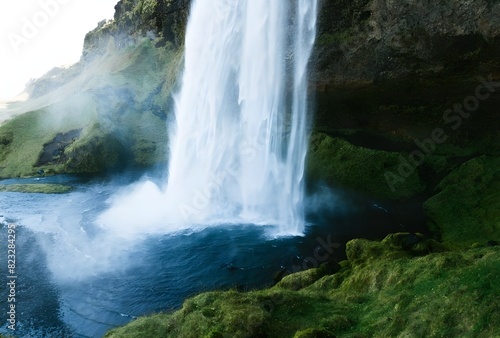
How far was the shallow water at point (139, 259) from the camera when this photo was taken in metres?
21.3

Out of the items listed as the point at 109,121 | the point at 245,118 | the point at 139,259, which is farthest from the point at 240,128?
the point at 109,121

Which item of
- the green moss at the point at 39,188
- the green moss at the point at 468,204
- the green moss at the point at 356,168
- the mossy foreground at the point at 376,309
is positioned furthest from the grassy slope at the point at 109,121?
the mossy foreground at the point at 376,309

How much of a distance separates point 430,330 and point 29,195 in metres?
38.4

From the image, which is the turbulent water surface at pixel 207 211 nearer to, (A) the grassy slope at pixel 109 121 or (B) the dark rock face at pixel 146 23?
(A) the grassy slope at pixel 109 121

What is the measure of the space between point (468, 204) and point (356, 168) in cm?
955

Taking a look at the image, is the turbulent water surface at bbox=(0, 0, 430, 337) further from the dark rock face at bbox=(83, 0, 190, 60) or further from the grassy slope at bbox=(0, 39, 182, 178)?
the dark rock face at bbox=(83, 0, 190, 60)

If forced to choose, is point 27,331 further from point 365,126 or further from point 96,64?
point 96,64

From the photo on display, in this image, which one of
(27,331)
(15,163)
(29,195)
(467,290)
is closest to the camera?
(467,290)

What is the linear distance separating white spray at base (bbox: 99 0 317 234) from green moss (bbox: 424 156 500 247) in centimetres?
931

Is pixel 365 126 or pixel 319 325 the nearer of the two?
pixel 319 325

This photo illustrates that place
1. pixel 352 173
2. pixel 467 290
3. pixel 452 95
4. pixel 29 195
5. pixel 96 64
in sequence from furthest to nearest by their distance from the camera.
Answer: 1. pixel 96 64
2. pixel 29 195
3. pixel 352 173
4. pixel 452 95
5. pixel 467 290

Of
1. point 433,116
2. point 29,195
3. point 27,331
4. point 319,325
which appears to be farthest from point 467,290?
point 29,195

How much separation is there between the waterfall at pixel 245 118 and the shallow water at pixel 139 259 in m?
2.65

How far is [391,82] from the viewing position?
108ft
